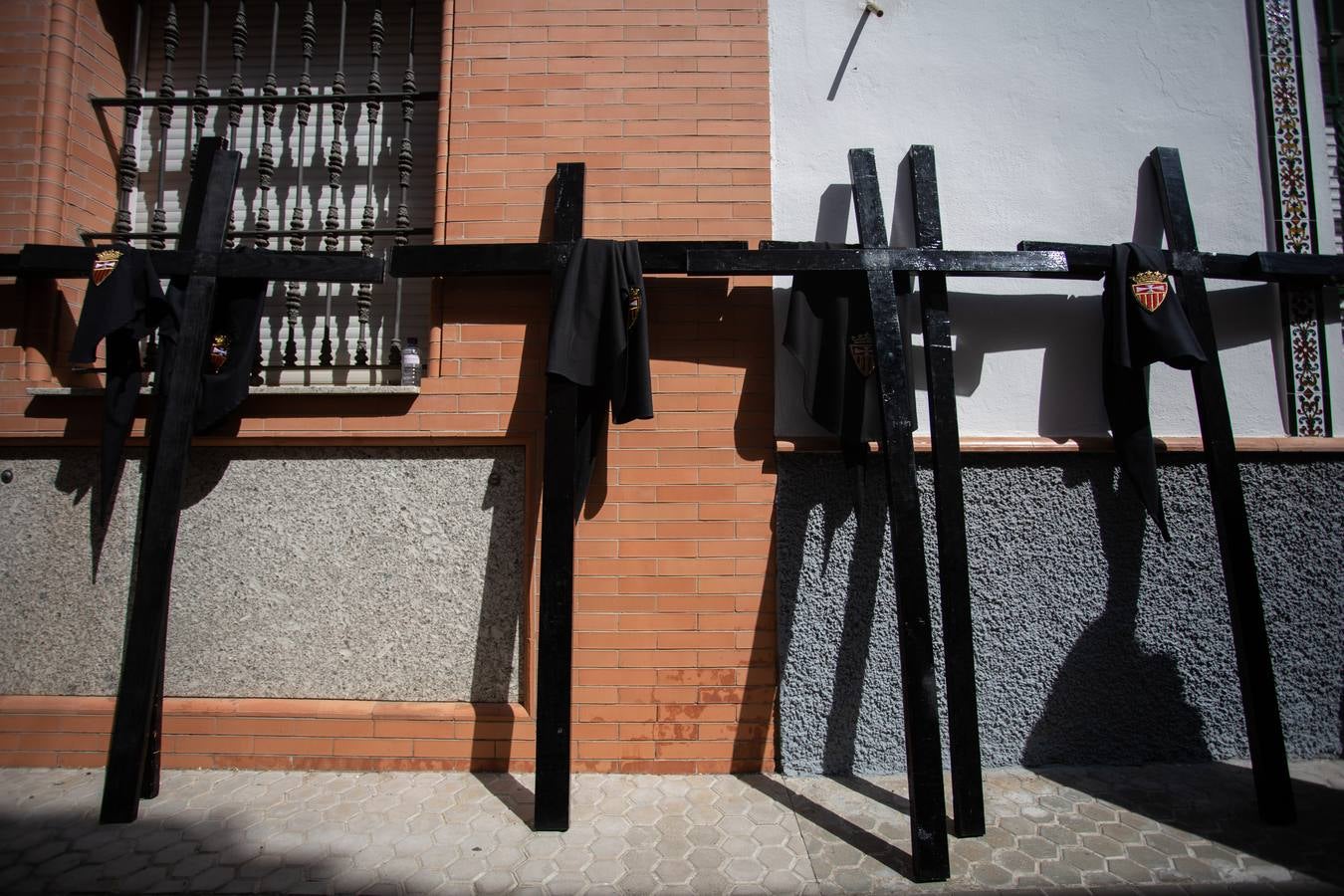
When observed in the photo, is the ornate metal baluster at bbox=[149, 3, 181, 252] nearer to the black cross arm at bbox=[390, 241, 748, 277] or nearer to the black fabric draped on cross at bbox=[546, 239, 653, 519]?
the black cross arm at bbox=[390, 241, 748, 277]

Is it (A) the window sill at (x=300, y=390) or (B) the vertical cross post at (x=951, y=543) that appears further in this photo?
(A) the window sill at (x=300, y=390)

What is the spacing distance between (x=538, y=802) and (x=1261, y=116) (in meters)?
5.36

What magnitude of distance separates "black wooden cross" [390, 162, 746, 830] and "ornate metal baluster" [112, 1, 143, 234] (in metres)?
1.99

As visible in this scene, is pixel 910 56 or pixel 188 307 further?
pixel 910 56

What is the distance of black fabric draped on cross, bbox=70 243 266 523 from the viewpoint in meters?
3.28

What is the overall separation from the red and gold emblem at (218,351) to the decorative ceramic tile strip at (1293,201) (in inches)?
227

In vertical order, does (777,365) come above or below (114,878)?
above

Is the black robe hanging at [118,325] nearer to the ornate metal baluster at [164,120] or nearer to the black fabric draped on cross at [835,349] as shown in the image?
the ornate metal baluster at [164,120]

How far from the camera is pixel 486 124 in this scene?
3.77 metres

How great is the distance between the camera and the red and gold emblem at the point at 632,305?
10.9ft

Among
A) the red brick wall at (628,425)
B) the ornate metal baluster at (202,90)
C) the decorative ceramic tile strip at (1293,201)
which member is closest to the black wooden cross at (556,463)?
the red brick wall at (628,425)

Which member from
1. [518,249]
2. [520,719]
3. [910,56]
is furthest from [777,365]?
[520,719]

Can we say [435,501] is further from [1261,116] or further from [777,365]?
[1261,116]

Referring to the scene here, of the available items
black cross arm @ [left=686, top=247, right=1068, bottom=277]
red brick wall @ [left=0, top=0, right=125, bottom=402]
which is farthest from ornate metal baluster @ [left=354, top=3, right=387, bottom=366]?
black cross arm @ [left=686, top=247, right=1068, bottom=277]
